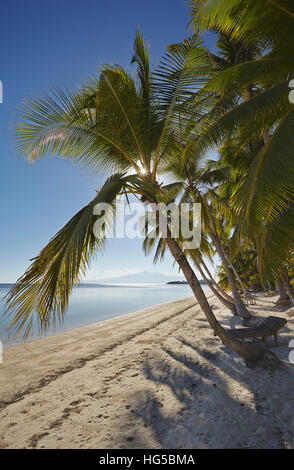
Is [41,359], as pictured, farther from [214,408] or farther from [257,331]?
[257,331]

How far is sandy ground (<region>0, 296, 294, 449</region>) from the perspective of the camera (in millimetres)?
2539

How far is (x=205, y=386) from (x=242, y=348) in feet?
3.22

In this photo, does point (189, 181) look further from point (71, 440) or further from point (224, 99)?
point (71, 440)

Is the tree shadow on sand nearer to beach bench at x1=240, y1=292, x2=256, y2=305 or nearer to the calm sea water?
the calm sea water

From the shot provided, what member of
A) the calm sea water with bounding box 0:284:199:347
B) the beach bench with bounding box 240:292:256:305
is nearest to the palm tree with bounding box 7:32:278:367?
the calm sea water with bounding box 0:284:199:347

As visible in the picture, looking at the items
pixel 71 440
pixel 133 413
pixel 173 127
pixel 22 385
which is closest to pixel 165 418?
pixel 133 413

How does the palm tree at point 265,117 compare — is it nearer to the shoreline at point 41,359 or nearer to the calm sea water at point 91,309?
the calm sea water at point 91,309

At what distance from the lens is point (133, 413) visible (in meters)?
3.09

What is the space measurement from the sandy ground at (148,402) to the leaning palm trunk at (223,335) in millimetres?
235

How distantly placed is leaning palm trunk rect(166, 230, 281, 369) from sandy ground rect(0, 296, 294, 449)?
235 millimetres

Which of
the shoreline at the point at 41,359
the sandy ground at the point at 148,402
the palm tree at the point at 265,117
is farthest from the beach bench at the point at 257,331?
Answer: the shoreline at the point at 41,359

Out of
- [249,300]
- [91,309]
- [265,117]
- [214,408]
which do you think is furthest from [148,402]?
[91,309]

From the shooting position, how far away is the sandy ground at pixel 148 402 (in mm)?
2539
